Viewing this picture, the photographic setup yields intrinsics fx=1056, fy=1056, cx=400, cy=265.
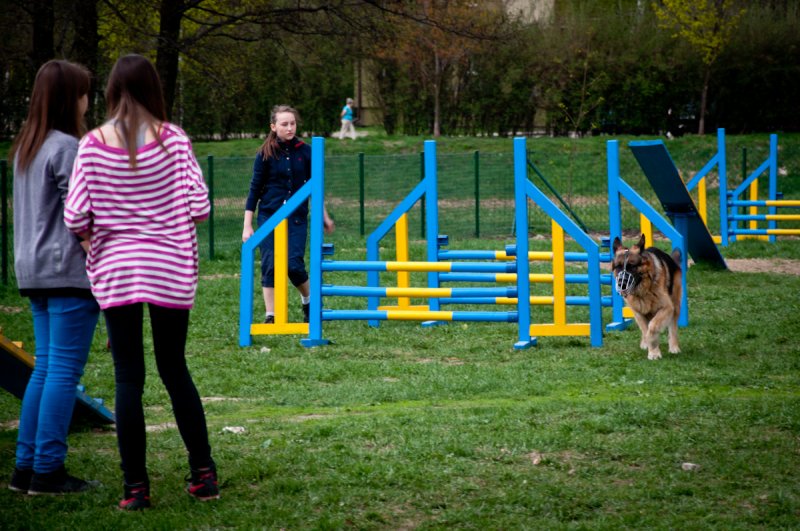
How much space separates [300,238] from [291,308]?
1.87 m

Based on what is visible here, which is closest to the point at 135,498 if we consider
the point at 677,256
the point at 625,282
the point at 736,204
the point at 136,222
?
the point at 136,222

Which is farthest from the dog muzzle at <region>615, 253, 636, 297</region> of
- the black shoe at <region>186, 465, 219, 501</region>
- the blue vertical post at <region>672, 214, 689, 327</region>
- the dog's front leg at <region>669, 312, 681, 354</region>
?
the black shoe at <region>186, 465, 219, 501</region>

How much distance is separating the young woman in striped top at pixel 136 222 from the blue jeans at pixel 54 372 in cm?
34

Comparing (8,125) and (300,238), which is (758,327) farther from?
(8,125)

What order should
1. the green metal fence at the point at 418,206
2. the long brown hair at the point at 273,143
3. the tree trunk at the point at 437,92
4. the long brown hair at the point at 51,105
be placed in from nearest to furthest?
the long brown hair at the point at 51,105, the long brown hair at the point at 273,143, the green metal fence at the point at 418,206, the tree trunk at the point at 437,92

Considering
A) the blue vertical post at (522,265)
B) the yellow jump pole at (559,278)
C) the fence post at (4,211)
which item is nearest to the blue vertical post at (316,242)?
the blue vertical post at (522,265)

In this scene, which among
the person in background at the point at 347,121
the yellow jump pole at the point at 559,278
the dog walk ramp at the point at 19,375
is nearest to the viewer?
the dog walk ramp at the point at 19,375

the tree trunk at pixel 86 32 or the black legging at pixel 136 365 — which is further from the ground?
the tree trunk at pixel 86 32

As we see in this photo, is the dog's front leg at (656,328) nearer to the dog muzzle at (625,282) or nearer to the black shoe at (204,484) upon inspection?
the dog muzzle at (625,282)

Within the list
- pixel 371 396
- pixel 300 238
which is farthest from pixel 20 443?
pixel 300 238

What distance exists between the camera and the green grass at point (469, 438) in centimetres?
437

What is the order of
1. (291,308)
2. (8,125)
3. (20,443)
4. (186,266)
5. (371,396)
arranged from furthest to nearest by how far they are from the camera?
(8,125) < (291,308) < (371,396) < (20,443) < (186,266)

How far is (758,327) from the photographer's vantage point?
30.4ft

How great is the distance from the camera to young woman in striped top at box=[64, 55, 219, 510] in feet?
13.5
